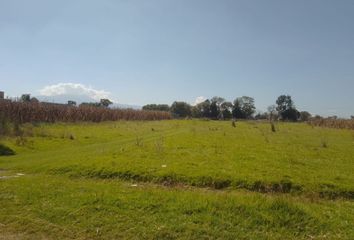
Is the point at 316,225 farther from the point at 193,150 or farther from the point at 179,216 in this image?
the point at 193,150

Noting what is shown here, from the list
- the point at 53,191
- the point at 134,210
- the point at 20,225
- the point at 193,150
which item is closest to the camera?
the point at 20,225

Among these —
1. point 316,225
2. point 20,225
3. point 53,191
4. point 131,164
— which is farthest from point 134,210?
point 131,164

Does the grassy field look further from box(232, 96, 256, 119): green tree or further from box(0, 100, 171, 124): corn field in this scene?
box(232, 96, 256, 119): green tree

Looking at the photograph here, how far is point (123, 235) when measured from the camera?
306 inches

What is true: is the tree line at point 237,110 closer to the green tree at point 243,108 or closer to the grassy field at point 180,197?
the green tree at point 243,108

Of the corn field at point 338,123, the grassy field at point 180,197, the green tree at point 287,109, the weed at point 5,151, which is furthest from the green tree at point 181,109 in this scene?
the grassy field at point 180,197

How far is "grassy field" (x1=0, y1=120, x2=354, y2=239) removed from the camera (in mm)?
8109

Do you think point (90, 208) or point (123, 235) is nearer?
point (123, 235)

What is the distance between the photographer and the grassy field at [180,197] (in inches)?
319

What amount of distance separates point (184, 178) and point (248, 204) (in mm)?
Answer: 4196

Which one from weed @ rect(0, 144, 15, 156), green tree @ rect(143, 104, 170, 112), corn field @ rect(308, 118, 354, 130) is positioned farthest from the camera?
green tree @ rect(143, 104, 170, 112)

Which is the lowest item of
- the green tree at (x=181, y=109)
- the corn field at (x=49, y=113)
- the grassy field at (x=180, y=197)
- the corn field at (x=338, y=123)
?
the grassy field at (x=180, y=197)

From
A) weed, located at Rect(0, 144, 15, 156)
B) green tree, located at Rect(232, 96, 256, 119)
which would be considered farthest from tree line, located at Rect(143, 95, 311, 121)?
weed, located at Rect(0, 144, 15, 156)

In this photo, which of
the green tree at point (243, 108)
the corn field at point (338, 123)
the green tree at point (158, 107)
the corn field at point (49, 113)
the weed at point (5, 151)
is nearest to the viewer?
the weed at point (5, 151)
